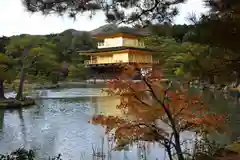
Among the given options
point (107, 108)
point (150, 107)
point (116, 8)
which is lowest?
point (107, 108)

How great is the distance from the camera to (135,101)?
354 cm

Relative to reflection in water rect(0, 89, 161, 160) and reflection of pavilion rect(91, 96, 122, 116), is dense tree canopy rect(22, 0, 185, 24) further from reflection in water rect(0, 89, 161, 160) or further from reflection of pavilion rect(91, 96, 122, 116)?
reflection of pavilion rect(91, 96, 122, 116)

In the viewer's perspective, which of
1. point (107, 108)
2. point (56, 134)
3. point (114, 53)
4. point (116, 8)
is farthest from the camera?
point (114, 53)

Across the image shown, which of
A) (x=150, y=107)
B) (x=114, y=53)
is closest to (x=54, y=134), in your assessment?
(x=150, y=107)

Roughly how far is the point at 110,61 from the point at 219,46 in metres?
26.2

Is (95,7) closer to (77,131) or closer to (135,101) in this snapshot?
(135,101)

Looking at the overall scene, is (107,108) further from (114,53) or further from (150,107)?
(114,53)

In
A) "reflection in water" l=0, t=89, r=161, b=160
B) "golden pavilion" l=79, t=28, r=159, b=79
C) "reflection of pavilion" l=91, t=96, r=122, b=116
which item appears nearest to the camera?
"reflection in water" l=0, t=89, r=161, b=160

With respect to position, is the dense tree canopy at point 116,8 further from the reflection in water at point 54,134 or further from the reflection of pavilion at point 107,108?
the reflection of pavilion at point 107,108

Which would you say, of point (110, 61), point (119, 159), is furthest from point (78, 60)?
point (119, 159)

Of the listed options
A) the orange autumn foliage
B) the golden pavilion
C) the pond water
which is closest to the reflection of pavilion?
the pond water

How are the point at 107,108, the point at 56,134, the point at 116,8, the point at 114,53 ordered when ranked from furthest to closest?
the point at 114,53, the point at 107,108, the point at 56,134, the point at 116,8

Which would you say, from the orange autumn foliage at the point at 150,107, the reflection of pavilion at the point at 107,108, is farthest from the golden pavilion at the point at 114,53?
the orange autumn foliage at the point at 150,107

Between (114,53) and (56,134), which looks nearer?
(56,134)
